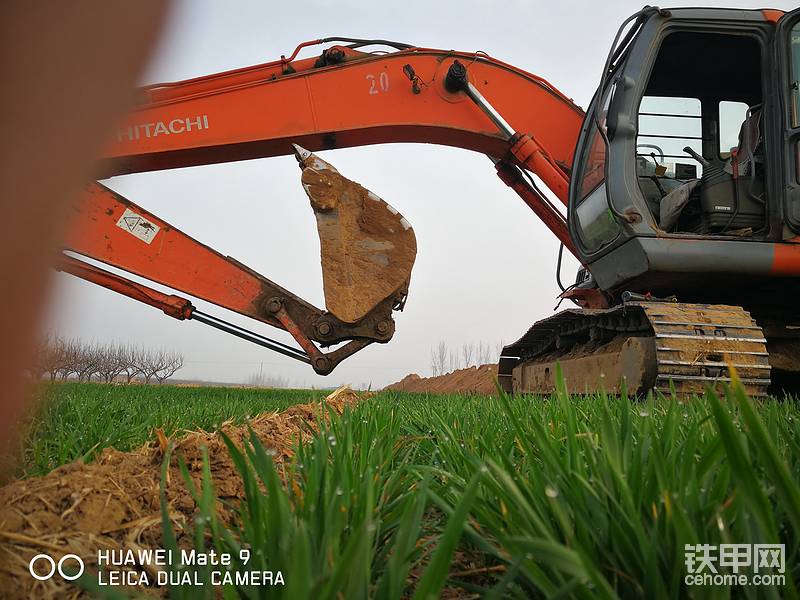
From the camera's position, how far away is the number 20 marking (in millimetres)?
5277

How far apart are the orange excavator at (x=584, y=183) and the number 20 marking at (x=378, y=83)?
0.01 metres

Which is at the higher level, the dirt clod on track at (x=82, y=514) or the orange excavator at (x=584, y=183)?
the orange excavator at (x=584, y=183)

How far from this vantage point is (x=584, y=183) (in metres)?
4.80

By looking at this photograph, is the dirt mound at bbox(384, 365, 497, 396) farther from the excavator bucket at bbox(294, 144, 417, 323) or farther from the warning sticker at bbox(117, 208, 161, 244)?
the warning sticker at bbox(117, 208, 161, 244)

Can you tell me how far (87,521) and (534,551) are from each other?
802 millimetres

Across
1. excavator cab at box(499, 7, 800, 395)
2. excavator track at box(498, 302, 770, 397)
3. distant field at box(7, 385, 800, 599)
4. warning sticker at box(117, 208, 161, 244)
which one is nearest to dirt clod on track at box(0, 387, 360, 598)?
distant field at box(7, 385, 800, 599)

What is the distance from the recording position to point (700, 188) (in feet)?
14.1

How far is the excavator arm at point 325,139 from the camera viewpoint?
4.70 metres

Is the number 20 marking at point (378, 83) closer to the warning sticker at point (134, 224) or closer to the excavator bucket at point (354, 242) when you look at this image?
the excavator bucket at point (354, 242)

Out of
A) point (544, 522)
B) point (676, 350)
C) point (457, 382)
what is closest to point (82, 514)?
point (544, 522)

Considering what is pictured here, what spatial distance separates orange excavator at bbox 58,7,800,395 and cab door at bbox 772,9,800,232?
0.01 metres

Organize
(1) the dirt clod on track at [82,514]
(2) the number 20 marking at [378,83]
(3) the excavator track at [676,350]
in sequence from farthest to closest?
(2) the number 20 marking at [378,83] → (3) the excavator track at [676,350] → (1) the dirt clod on track at [82,514]

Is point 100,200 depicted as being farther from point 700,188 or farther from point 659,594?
point 659,594

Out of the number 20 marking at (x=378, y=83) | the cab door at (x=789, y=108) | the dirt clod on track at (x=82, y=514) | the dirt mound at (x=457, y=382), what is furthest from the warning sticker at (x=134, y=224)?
the dirt mound at (x=457, y=382)
